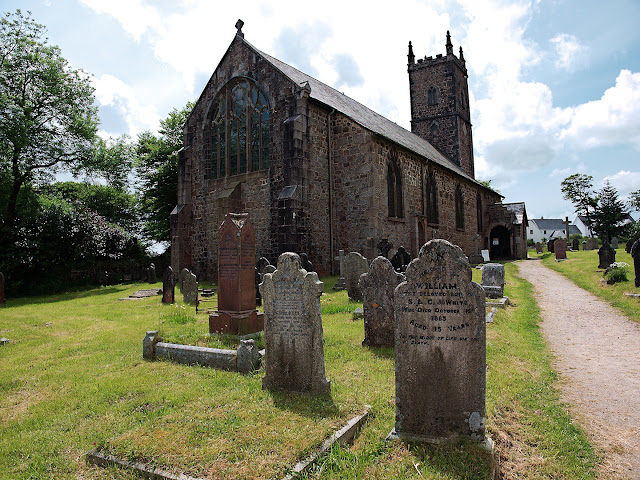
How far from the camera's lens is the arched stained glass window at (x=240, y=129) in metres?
17.9

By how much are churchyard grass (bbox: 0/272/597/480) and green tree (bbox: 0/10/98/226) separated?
1713 centimetres

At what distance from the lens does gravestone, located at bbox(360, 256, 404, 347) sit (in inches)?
272

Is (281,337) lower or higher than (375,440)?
higher

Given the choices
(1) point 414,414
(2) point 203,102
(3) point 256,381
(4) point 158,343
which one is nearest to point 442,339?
(1) point 414,414

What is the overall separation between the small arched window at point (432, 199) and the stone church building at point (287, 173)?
16cm

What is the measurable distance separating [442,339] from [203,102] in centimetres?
1940

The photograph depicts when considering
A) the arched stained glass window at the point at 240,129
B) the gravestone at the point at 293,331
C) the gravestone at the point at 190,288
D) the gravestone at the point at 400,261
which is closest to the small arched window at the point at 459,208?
the gravestone at the point at 400,261

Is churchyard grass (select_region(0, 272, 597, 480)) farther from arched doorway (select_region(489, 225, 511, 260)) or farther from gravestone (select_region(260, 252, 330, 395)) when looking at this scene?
arched doorway (select_region(489, 225, 511, 260))

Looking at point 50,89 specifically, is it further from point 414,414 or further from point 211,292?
point 414,414

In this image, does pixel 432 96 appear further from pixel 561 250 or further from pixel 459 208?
pixel 561 250

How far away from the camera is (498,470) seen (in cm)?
334

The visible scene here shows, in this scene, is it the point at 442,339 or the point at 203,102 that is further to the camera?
the point at 203,102

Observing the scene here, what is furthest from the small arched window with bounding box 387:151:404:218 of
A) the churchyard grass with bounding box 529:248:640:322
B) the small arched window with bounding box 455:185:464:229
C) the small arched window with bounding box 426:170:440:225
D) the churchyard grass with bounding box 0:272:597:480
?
the churchyard grass with bounding box 0:272:597:480

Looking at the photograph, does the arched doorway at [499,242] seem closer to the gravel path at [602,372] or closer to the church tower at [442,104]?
the church tower at [442,104]
